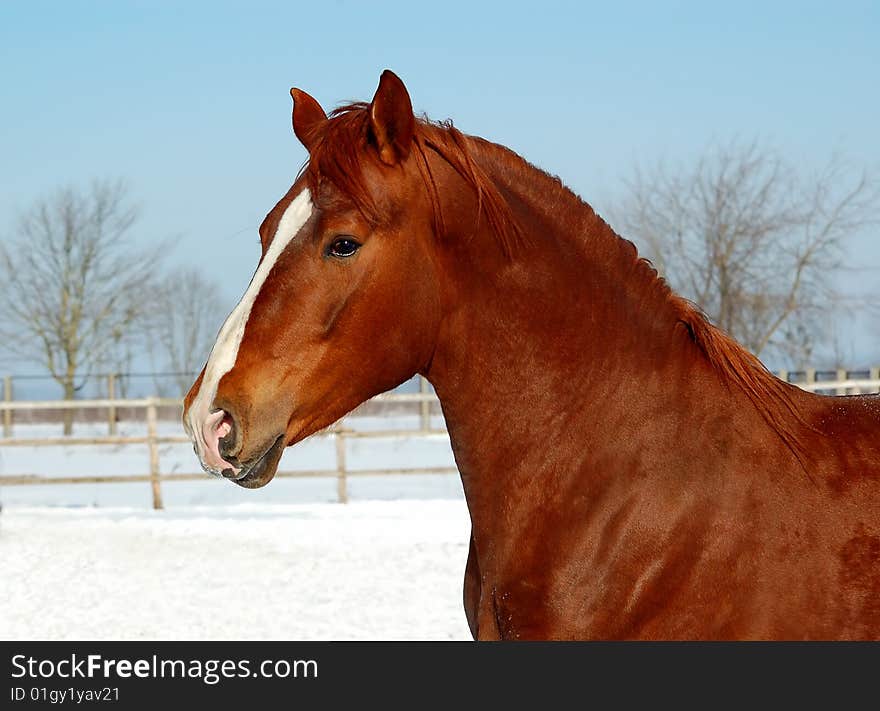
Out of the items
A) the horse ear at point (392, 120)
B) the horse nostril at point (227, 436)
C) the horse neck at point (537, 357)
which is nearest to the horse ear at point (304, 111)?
the horse ear at point (392, 120)

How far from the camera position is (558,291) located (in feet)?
7.63

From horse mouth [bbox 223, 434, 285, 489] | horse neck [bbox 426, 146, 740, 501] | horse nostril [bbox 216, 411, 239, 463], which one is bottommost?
horse mouth [bbox 223, 434, 285, 489]

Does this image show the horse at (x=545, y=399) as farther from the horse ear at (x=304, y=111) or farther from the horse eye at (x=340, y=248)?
the horse ear at (x=304, y=111)

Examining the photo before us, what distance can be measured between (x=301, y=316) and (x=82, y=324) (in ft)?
88.6

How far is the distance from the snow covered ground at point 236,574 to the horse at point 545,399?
4.30 meters

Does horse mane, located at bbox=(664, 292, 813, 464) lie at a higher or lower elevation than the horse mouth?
higher

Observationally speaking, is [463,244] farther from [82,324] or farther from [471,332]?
[82,324]

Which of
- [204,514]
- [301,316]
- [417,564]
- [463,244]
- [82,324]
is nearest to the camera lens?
[301,316]

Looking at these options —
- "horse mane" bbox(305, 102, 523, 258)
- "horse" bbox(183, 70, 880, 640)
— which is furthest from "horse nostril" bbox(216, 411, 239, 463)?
"horse mane" bbox(305, 102, 523, 258)

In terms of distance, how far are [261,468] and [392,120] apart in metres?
0.84

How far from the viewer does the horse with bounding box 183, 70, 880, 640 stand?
210cm

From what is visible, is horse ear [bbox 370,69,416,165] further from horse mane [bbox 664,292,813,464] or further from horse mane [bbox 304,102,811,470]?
horse mane [bbox 664,292,813,464]

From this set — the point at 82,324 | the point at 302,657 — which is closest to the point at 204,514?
the point at 302,657

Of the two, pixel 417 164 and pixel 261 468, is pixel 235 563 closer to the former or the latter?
pixel 261 468
